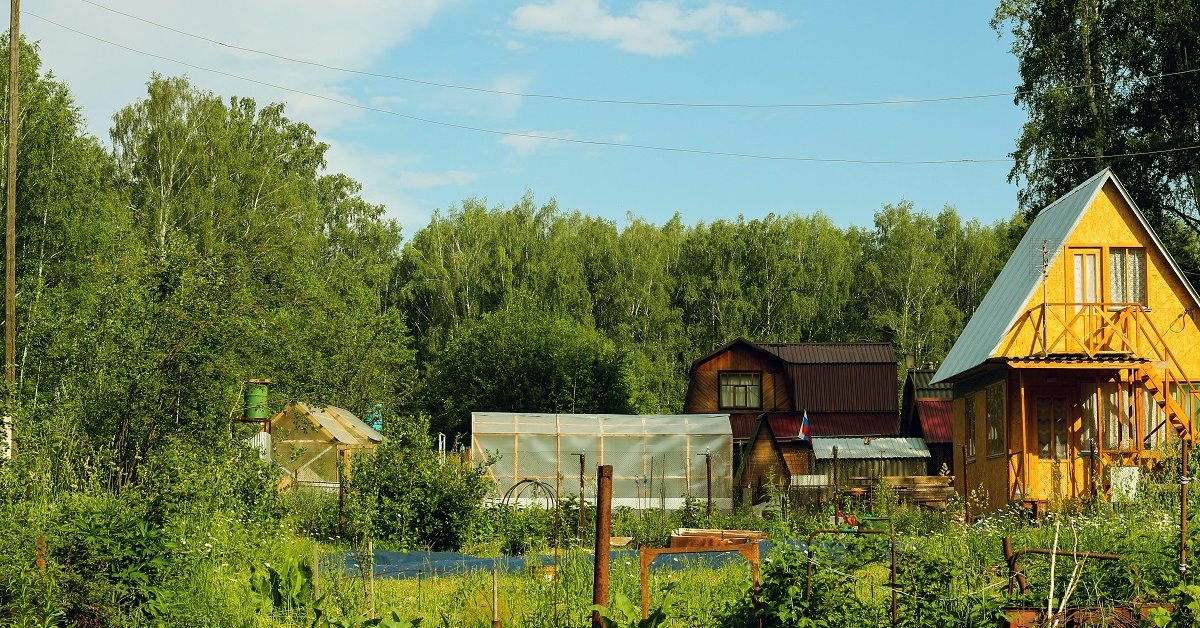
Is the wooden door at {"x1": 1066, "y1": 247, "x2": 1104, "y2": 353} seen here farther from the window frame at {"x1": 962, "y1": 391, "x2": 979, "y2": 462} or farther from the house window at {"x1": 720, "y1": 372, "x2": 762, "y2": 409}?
the house window at {"x1": 720, "y1": 372, "x2": 762, "y2": 409}

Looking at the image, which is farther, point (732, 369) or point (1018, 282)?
point (732, 369)

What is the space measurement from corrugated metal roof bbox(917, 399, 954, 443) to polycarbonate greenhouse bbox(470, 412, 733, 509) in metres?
7.69

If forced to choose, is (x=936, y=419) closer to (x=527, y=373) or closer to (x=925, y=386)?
(x=925, y=386)

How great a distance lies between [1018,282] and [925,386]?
593 inches

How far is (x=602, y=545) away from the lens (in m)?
7.15

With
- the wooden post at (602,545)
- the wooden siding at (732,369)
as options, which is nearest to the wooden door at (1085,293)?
the wooden post at (602,545)

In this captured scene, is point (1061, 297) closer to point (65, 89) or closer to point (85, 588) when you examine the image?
point (85, 588)

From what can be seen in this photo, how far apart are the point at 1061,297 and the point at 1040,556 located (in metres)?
14.7

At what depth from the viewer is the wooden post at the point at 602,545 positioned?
6973mm

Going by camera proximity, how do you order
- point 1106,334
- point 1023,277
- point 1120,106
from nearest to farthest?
point 1106,334
point 1023,277
point 1120,106

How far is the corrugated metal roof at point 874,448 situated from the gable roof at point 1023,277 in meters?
9.42

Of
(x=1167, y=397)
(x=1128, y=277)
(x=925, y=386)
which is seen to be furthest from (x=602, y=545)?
(x=925, y=386)

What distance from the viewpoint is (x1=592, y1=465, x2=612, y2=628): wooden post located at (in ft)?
22.9

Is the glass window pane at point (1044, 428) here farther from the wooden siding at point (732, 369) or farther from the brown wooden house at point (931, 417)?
the wooden siding at point (732, 369)
